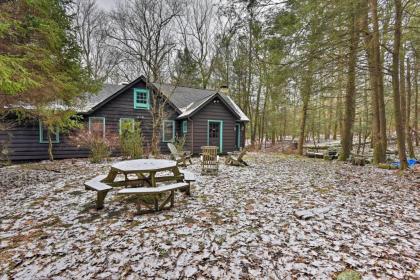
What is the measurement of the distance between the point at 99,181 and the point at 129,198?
27.0 inches

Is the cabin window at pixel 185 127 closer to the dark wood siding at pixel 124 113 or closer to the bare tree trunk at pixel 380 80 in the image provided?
the dark wood siding at pixel 124 113

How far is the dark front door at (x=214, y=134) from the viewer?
13.4 m

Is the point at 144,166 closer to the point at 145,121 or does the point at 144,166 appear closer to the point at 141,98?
the point at 145,121

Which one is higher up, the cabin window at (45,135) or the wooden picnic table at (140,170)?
the cabin window at (45,135)

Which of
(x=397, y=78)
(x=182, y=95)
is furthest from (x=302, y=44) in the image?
(x=182, y=95)

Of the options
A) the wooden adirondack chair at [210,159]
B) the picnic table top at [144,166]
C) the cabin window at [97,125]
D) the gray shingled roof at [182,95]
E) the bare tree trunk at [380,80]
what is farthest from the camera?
the gray shingled roof at [182,95]

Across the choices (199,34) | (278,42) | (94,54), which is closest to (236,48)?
(199,34)

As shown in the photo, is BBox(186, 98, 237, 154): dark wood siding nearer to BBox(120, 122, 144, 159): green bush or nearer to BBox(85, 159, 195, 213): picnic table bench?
BBox(120, 122, 144, 159): green bush

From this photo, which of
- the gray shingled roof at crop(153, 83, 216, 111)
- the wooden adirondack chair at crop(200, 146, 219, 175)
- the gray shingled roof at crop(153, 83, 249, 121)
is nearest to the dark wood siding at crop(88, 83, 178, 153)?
the gray shingled roof at crop(153, 83, 249, 121)

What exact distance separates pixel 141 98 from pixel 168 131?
8.12 ft

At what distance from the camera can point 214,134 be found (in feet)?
44.6

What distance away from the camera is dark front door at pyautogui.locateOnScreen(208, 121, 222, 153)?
1345 centimetres

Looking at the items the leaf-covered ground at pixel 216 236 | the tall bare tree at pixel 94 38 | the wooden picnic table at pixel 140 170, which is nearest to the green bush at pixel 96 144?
the leaf-covered ground at pixel 216 236

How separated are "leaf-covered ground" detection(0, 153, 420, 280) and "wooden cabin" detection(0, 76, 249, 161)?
6.51 m
